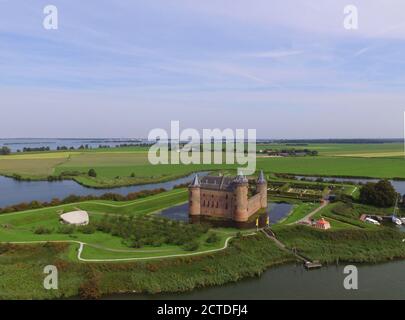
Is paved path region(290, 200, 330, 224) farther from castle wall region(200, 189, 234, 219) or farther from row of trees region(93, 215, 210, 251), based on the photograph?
row of trees region(93, 215, 210, 251)

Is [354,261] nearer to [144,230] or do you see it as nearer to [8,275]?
[144,230]

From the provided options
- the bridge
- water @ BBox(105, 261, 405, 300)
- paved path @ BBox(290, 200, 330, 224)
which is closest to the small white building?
water @ BBox(105, 261, 405, 300)

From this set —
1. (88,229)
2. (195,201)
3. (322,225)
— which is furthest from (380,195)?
(88,229)

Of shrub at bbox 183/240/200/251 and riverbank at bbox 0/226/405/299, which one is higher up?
shrub at bbox 183/240/200/251

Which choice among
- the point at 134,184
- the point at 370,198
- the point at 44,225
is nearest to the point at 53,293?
the point at 44,225

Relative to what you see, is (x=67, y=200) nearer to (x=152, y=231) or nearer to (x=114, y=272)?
(x=152, y=231)

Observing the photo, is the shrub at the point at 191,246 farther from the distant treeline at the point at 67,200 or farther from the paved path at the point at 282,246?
the distant treeline at the point at 67,200
